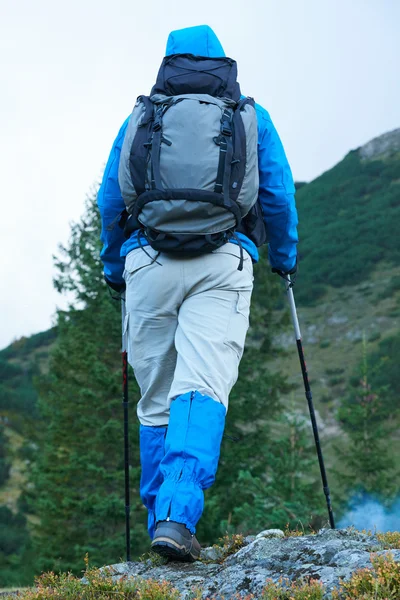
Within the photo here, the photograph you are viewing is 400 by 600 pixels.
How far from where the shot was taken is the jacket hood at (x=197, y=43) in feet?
14.5

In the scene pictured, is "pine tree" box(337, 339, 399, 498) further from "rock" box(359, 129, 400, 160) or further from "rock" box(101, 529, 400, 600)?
"rock" box(359, 129, 400, 160)

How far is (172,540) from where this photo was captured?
3666 millimetres

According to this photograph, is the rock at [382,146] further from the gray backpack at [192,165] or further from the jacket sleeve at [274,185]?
the gray backpack at [192,165]

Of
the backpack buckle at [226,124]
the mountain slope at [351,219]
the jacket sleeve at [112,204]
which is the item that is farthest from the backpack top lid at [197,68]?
the mountain slope at [351,219]

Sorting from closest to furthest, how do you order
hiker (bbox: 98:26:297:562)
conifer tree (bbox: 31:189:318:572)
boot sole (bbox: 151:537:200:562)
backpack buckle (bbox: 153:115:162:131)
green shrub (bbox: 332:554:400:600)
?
green shrub (bbox: 332:554:400:600), boot sole (bbox: 151:537:200:562), hiker (bbox: 98:26:297:562), backpack buckle (bbox: 153:115:162:131), conifer tree (bbox: 31:189:318:572)

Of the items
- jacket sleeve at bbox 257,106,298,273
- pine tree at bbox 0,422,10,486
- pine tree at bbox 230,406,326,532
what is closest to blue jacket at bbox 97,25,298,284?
jacket sleeve at bbox 257,106,298,273

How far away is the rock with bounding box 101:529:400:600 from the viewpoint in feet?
10.6

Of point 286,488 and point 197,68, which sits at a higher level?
point 197,68

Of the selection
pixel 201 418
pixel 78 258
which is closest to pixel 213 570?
pixel 201 418

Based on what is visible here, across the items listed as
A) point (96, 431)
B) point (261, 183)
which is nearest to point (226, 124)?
point (261, 183)

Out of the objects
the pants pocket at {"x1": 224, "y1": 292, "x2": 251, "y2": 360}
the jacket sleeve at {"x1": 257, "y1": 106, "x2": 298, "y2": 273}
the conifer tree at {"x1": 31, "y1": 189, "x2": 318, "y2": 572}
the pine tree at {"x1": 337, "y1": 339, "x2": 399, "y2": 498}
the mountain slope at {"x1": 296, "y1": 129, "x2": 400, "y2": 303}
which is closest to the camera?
the pants pocket at {"x1": 224, "y1": 292, "x2": 251, "y2": 360}

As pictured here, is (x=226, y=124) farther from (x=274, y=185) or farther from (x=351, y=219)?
(x=351, y=219)

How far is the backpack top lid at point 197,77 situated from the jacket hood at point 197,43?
0.38 ft

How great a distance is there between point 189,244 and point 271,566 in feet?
4.98
